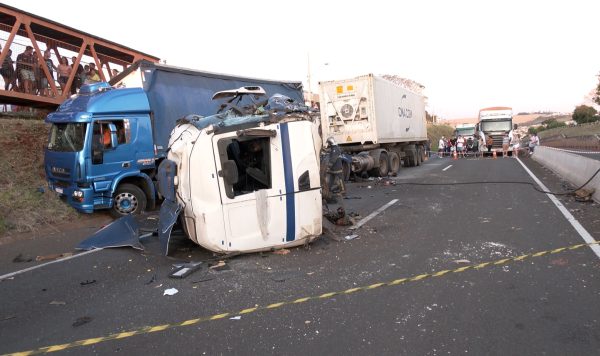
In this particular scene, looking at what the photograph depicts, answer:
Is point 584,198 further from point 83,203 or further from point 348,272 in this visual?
point 83,203

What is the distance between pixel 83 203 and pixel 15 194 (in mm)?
1598

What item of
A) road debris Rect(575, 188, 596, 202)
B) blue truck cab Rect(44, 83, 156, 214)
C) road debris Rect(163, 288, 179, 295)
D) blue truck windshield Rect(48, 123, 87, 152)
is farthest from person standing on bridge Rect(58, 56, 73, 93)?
road debris Rect(575, 188, 596, 202)

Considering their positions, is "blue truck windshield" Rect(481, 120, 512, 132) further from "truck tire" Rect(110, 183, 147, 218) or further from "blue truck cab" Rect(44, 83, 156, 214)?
"truck tire" Rect(110, 183, 147, 218)

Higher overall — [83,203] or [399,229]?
[83,203]

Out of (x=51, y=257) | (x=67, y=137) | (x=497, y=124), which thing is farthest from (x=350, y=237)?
(x=497, y=124)

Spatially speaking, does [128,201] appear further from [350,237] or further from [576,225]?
[576,225]

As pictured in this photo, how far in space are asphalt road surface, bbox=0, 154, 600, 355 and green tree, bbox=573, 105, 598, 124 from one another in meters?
89.6

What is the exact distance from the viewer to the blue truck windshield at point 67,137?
9.39m

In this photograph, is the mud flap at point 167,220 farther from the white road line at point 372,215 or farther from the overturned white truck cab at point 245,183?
the white road line at point 372,215

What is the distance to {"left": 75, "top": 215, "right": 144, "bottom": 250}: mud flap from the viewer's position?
22.4 ft

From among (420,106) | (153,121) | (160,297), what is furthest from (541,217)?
(420,106)

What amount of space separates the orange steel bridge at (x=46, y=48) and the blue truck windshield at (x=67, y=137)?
2.91 metres

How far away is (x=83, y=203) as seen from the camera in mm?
9242

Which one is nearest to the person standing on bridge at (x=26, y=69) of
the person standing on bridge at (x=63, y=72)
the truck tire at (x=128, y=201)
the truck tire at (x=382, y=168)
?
the person standing on bridge at (x=63, y=72)
